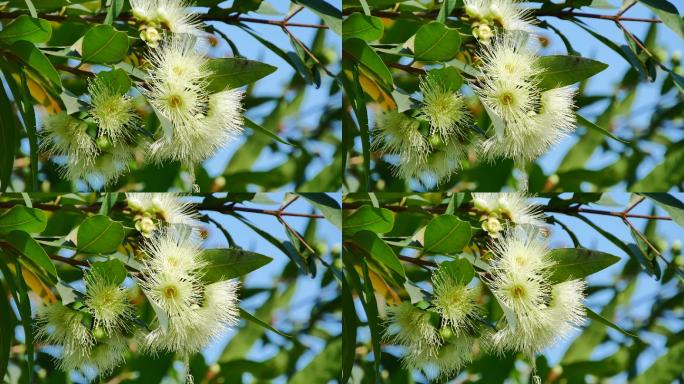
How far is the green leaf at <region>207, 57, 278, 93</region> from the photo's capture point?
84.4 inches

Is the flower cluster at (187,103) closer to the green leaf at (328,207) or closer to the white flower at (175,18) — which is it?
the white flower at (175,18)

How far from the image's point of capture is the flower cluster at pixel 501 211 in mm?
2232

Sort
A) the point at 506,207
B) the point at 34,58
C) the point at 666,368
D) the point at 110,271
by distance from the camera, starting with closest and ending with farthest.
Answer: the point at 34,58 → the point at 110,271 → the point at 506,207 → the point at 666,368

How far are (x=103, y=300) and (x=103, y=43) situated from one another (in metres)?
0.57

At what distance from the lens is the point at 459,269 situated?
7.13 ft

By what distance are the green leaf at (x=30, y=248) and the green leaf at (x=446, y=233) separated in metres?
0.83

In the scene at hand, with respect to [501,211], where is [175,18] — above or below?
above

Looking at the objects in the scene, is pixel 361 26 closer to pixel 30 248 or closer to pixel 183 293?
pixel 183 293

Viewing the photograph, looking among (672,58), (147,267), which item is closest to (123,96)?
(147,267)

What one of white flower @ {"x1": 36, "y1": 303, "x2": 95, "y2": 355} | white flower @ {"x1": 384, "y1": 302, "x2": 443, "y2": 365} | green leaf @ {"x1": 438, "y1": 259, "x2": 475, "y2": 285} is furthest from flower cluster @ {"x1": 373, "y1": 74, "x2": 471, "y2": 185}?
white flower @ {"x1": 36, "y1": 303, "x2": 95, "y2": 355}

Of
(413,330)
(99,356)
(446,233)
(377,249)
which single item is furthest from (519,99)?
(99,356)

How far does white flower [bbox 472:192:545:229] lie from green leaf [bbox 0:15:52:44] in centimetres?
105

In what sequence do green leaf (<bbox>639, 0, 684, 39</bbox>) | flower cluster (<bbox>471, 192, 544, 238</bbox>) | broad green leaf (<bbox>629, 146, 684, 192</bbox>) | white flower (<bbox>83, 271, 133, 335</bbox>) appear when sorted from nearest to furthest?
1. white flower (<bbox>83, 271, 133, 335</bbox>)
2. flower cluster (<bbox>471, 192, 544, 238</bbox>)
3. green leaf (<bbox>639, 0, 684, 39</bbox>)
4. broad green leaf (<bbox>629, 146, 684, 192</bbox>)

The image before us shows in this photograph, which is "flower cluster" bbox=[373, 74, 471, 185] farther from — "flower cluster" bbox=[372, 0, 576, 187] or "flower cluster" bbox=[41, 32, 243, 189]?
"flower cluster" bbox=[41, 32, 243, 189]
